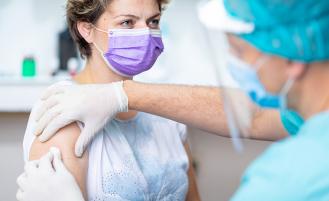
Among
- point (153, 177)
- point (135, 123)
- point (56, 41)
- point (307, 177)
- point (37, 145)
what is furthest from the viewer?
point (56, 41)

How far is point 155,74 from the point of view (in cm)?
285

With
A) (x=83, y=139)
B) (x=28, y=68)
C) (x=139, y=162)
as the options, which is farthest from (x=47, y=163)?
(x=28, y=68)

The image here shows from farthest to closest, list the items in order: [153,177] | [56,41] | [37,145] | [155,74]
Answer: [56,41], [155,74], [153,177], [37,145]

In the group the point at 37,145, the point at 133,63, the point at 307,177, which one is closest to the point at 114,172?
the point at 37,145

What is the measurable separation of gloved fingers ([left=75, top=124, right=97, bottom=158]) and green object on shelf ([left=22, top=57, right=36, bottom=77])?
4.73ft

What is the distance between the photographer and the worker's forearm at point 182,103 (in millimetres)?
1547

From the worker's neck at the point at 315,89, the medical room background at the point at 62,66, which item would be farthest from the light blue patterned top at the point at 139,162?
the medical room background at the point at 62,66

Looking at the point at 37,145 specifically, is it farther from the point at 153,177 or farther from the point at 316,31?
the point at 316,31

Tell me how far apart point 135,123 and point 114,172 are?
25cm

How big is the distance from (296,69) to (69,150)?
32.6 inches

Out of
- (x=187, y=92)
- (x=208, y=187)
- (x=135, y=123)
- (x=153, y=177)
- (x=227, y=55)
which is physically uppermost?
(x=227, y=55)

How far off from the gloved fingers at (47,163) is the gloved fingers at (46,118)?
0.10 meters

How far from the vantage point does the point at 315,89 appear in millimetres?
964

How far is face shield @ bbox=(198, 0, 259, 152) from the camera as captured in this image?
3.27ft
